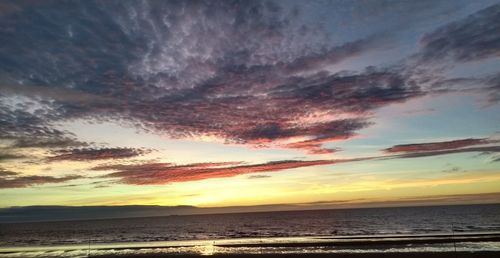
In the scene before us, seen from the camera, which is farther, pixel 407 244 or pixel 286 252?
pixel 407 244

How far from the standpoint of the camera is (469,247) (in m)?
42.2

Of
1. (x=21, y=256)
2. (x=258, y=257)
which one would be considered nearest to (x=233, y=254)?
(x=258, y=257)

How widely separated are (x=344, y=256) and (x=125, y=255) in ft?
78.9

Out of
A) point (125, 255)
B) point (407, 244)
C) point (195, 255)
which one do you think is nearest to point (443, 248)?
point (407, 244)

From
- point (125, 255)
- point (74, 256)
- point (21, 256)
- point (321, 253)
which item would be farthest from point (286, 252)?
point (21, 256)

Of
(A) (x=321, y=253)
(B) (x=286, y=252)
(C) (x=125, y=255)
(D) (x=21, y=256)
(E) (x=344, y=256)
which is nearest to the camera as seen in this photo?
(E) (x=344, y=256)

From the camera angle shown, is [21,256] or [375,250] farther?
[21,256]

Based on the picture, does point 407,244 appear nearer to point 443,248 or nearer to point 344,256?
point 443,248

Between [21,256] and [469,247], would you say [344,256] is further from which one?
[21,256]

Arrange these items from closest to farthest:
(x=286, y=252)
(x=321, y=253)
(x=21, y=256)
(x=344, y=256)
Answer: (x=344, y=256) → (x=321, y=253) → (x=286, y=252) → (x=21, y=256)

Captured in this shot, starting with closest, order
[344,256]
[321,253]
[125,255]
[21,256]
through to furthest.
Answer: [344,256]
[321,253]
[125,255]
[21,256]

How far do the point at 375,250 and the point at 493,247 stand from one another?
1104 centimetres

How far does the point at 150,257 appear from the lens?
44750mm

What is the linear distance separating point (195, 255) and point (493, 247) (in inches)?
1162
